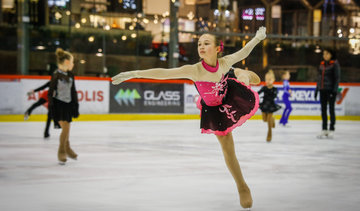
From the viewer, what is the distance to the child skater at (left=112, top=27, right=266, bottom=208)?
3936 millimetres

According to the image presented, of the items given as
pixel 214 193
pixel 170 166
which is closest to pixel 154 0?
pixel 170 166

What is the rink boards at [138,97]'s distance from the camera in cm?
1315

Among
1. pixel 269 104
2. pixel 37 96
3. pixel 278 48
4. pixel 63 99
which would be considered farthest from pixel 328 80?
pixel 278 48

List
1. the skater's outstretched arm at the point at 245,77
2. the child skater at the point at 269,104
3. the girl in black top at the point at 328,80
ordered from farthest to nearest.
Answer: the girl in black top at the point at 328,80
the child skater at the point at 269,104
the skater's outstretched arm at the point at 245,77

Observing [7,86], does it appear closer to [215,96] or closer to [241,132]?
[241,132]

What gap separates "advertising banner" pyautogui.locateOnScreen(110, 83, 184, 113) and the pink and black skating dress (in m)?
10.5

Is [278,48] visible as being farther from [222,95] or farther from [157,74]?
[157,74]

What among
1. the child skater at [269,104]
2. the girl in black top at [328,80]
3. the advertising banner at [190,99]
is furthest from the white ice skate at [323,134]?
the advertising banner at [190,99]

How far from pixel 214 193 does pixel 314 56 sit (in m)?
18.9

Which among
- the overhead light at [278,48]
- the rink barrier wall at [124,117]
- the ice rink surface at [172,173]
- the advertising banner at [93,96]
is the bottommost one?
the rink barrier wall at [124,117]

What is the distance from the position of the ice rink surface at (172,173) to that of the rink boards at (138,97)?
3071 mm

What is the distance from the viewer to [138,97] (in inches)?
584

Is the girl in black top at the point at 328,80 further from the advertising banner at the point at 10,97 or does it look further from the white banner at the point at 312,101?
the advertising banner at the point at 10,97

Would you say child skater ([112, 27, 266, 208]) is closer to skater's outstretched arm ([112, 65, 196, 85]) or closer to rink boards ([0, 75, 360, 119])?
skater's outstretched arm ([112, 65, 196, 85])
